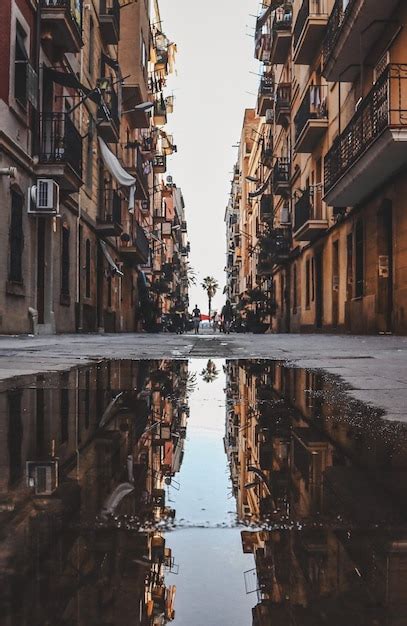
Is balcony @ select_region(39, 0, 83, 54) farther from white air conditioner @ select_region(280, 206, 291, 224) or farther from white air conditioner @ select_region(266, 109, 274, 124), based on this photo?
white air conditioner @ select_region(266, 109, 274, 124)

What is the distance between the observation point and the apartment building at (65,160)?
14422mm

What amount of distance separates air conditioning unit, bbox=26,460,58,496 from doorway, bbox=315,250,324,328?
24.1 metres

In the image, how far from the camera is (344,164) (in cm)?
1773

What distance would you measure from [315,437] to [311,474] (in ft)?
1.85

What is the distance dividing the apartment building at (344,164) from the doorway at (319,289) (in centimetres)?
4

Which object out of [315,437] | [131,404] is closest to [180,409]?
[131,404]

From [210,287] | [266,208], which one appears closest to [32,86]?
[266,208]

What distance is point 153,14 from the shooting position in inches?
1811

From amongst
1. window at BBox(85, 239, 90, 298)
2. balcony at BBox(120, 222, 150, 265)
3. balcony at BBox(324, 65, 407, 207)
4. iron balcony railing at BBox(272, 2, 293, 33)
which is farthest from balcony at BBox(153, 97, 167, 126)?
balcony at BBox(324, 65, 407, 207)

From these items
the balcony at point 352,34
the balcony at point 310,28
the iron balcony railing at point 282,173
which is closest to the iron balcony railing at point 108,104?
the balcony at point 310,28

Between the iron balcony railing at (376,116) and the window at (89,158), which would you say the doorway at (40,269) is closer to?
the window at (89,158)

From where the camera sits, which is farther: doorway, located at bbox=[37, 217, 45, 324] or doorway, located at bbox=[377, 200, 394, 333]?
doorway, located at bbox=[37, 217, 45, 324]

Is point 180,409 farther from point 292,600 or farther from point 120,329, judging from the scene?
point 120,329

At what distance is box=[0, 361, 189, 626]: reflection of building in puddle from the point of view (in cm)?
89
